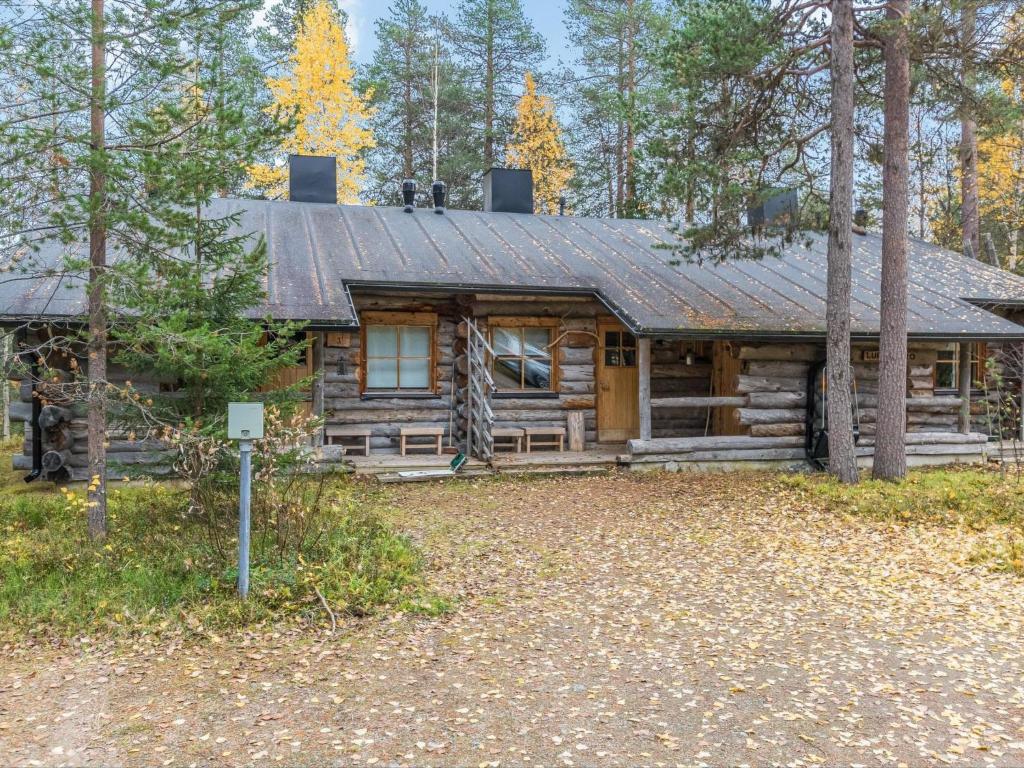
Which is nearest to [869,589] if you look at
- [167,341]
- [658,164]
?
[167,341]

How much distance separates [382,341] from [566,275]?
3.19 m

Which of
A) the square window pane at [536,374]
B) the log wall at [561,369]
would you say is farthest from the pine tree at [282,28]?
the square window pane at [536,374]

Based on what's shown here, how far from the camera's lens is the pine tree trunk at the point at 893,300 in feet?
32.9

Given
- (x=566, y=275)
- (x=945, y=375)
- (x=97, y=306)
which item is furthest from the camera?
(x=945, y=375)

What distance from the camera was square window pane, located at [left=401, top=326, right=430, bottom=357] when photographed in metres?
12.2

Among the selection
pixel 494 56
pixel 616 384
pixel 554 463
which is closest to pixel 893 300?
pixel 616 384

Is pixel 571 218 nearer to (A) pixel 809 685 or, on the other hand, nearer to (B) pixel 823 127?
(B) pixel 823 127

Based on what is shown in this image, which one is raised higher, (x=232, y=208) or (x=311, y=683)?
(x=232, y=208)

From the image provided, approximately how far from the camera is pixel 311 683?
414 centimetres

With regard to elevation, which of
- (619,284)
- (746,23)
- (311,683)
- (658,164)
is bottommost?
(311,683)

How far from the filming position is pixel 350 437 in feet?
38.2

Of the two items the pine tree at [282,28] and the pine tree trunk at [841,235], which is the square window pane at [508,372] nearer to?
the pine tree trunk at [841,235]

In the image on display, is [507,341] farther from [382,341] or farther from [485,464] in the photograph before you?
[485,464]

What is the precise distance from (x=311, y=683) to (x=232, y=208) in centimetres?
1177
